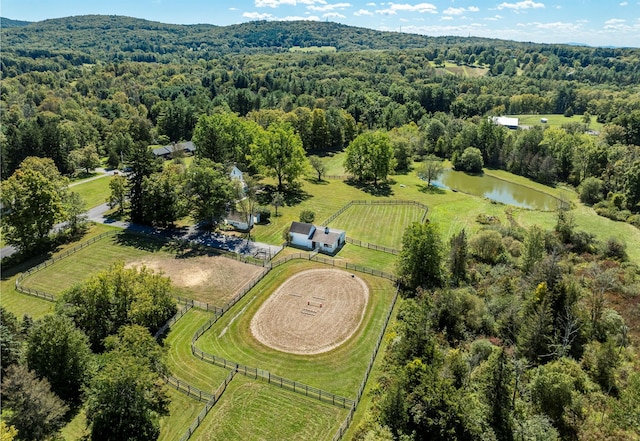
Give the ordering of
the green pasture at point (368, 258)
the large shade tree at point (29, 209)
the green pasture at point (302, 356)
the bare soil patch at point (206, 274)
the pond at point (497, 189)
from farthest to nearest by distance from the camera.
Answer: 1. the pond at point (497, 189)
2. the green pasture at point (368, 258)
3. the large shade tree at point (29, 209)
4. the bare soil patch at point (206, 274)
5. the green pasture at point (302, 356)

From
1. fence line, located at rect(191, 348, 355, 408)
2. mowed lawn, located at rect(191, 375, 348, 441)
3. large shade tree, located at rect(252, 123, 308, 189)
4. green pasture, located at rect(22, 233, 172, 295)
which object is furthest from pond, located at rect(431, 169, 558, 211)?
mowed lawn, located at rect(191, 375, 348, 441)

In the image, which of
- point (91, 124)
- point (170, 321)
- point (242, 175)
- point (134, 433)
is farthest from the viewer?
point (91, 124)

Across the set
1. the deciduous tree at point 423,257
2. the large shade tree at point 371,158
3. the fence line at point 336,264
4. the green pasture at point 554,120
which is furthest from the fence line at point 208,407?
the green pasture at point 554,120

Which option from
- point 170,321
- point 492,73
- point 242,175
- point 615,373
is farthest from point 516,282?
point 492,73

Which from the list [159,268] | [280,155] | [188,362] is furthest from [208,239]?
[188,362]

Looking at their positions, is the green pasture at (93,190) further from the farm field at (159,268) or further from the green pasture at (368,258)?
the green pasture at (368,258)

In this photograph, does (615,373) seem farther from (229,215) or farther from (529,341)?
(229,215)

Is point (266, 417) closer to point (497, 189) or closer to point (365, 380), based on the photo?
point (365, 380)
